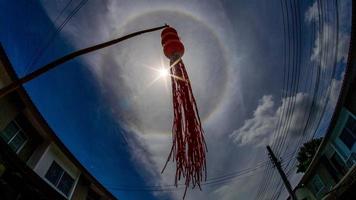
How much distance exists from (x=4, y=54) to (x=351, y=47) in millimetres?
15558

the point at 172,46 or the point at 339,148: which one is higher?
the point at 339,148

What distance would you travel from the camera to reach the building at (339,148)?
11156 mm

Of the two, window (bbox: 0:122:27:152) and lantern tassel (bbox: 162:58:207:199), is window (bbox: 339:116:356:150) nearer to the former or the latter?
lantern tassel (bbox: 162:58:207:199)

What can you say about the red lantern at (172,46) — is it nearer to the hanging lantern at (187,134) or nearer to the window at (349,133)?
the hanging lantern at (187,134)

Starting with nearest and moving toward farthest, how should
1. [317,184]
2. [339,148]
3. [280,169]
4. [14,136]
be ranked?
[14,136] < [339,148] < [280,169] < [317,184]

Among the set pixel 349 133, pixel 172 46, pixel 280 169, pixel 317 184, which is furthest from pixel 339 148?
pixel 172 46

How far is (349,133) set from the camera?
12.8m

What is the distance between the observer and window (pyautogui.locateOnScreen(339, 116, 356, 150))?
12.4 metres

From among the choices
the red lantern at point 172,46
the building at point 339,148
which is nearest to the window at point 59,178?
the red lantern at point 172,46

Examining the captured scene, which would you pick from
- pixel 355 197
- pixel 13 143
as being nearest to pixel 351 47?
pixel 355 197

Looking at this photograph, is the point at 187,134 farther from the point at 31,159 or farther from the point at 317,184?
the point at 317,184

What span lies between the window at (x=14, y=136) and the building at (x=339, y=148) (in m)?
13.1

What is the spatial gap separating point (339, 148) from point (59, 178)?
16778mm

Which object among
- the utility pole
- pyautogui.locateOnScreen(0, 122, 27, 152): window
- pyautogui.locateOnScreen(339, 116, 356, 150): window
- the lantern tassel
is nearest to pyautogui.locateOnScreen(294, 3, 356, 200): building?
pyautogui.locateOnScreen(339, 116, 356, 150): window
